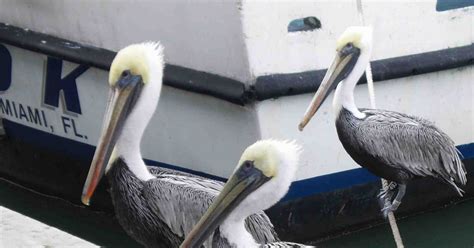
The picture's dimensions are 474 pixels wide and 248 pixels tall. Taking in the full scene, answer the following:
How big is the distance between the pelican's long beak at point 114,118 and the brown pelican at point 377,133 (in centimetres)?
107

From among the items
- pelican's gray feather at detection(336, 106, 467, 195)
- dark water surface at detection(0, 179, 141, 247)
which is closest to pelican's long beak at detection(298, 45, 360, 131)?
pelican's gray feather at detection(336, 106, 467, 195)

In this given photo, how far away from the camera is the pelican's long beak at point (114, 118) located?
4.23 meters

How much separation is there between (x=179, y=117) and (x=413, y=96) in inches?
52.0

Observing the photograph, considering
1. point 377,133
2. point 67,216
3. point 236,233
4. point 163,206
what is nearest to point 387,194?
point 377,133

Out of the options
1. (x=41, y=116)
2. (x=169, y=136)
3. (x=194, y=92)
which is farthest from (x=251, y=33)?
(x=41, y=116)

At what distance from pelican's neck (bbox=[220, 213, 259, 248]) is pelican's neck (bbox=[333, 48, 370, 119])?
1.57 meters

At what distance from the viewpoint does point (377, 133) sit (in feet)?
16.9

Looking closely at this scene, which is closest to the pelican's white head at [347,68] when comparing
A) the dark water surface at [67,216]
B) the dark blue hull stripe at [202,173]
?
the dark blue hull stripe at [202,173]

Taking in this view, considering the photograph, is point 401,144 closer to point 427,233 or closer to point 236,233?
point 427,233

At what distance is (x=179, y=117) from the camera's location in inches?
222

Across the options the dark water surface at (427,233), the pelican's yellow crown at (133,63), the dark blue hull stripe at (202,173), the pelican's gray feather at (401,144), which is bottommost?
the dark water surface at (427,233)

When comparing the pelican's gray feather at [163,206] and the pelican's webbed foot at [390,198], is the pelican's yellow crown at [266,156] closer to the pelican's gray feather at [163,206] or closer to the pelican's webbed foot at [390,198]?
the pelican's gray feather at [163,206]

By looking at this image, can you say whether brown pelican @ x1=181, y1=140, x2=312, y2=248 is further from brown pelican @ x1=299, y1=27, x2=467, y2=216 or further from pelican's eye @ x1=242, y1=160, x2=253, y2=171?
brown pelican @ x1=299, y1=27, x2=467, y2=216

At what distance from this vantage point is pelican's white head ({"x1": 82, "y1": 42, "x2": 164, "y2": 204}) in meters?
4.26
